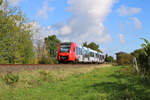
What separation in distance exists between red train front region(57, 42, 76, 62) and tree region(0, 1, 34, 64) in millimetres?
3476

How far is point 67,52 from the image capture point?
70.1ft

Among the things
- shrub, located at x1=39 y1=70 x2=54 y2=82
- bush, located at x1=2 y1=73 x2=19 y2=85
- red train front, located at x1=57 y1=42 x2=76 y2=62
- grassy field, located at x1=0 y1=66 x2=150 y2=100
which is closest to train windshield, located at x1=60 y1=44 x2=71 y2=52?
red train front, located at x1=57 y1=42 x2=76 y2=62

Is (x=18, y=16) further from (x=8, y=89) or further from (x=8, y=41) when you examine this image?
(x=8, y=89)

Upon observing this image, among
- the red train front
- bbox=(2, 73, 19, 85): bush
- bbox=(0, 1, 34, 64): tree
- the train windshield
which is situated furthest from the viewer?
the train windshield

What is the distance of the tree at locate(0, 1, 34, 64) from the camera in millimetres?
17047

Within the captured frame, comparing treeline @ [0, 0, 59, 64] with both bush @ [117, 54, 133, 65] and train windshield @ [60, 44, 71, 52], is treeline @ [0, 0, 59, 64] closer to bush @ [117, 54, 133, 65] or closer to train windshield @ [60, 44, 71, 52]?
train windshield @ [60, 44, 71, 52]

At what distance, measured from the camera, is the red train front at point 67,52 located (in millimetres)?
21297

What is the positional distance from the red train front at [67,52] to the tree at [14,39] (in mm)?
3476

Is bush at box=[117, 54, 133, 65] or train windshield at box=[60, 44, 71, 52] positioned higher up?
train windshield at box=[60, 44, 71, 52]

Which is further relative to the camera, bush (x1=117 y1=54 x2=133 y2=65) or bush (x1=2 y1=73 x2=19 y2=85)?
bush (x1=117 y1=54 x2=133 y2=65)

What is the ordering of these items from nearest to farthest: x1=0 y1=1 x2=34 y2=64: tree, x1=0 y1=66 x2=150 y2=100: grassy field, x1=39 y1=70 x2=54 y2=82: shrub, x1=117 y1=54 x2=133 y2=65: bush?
→ x1=0 y1=66 x2=150 y2=100: grassy field < x1=39 y1=70 x2=54 y2=82: shrub < x1=0 y1=1 x2=34 y2=64: tree < x1=117 y1=54 x2=133 y2=65: bush

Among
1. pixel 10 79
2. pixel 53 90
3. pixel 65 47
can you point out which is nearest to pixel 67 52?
pixel 65 47

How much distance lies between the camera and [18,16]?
19219 mm

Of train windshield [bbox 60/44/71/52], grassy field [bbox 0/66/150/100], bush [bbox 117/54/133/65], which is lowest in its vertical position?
grassy field [bbox 0/66/150/100]
